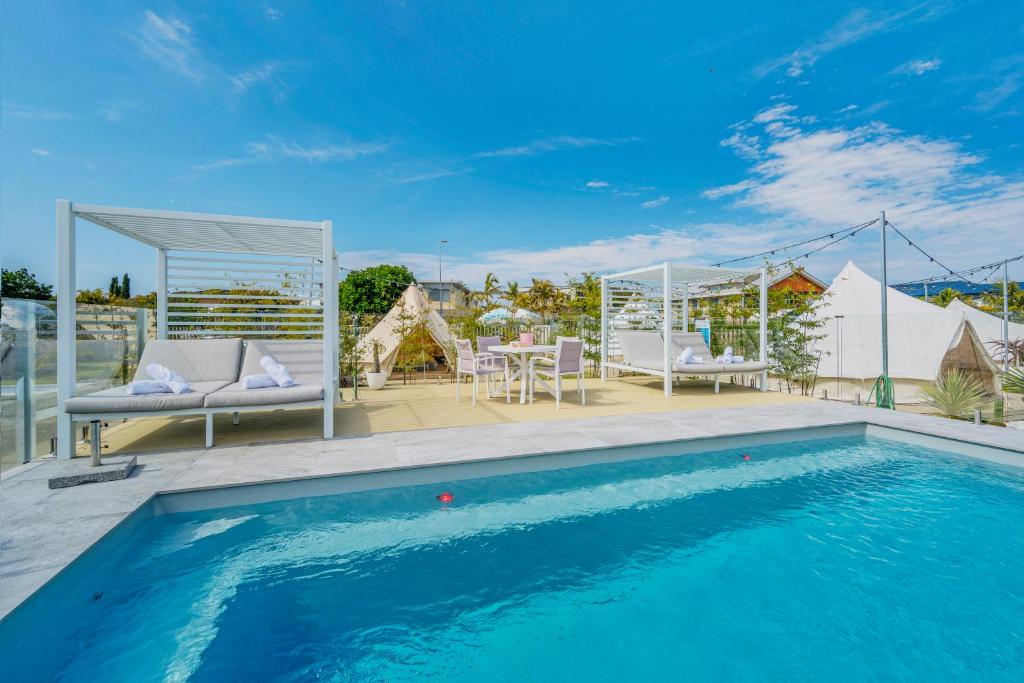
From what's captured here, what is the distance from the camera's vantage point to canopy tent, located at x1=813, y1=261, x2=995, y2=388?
10.1 metres

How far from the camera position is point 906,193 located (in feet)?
37.9

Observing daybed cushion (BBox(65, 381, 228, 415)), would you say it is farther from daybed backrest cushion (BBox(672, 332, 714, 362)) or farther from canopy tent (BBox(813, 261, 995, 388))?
canopy tent (BBox(813, 261, 995, 388))

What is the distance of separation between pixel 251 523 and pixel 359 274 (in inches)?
1592

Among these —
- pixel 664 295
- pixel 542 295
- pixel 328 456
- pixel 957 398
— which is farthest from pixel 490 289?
pixel 328 456

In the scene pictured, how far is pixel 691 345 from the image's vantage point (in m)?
9.32

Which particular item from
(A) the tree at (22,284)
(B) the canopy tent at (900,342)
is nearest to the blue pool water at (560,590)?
(B) the canopy tent at (900,342)

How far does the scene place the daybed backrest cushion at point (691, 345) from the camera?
30.2ft

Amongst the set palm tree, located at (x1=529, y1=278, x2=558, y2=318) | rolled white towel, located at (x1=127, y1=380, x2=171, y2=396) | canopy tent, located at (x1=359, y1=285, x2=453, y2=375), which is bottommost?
rolled white towel, located at (x1=127, y1=380, x2=171, y2=396)

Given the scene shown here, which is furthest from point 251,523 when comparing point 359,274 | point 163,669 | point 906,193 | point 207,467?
point 359,274

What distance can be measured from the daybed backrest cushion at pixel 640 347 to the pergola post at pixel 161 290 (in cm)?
755

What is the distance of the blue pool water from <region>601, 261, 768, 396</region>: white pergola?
15.4 ft

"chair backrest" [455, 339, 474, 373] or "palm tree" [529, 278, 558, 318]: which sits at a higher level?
"palm tree" [529, 278, 558, 318]

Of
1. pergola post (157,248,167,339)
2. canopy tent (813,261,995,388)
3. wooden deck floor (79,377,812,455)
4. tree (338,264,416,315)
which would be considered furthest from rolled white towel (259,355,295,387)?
tree (338,264,416,315)

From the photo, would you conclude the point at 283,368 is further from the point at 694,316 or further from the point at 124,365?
the point at 694,316
